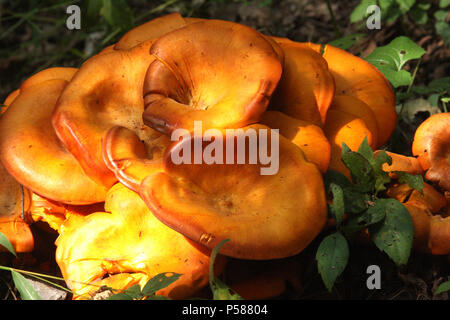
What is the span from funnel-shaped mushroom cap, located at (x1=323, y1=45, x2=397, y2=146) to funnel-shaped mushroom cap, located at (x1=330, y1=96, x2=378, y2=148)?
5.0 inches

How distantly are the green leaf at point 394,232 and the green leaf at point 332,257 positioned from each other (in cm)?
21

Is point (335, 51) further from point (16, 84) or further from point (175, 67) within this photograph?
point (16, 84)

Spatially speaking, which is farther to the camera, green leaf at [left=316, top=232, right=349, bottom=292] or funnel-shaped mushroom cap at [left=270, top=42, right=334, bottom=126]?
funnel-shaped mushroom cap at [left=270, top=42, right=334, bottom=126]

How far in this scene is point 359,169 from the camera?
8.93ft

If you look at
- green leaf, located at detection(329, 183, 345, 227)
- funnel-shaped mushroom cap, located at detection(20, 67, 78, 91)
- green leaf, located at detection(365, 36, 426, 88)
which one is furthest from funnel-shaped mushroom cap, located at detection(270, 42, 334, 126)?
funnel-shaped mushroom cap, located at detection(20, 67, 78, 91)

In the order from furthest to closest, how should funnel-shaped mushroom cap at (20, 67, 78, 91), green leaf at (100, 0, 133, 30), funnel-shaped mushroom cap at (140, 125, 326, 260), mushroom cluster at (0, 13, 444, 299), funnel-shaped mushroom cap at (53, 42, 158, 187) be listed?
green leaf at (100, 0, 133, 30) < funnel-shaped mushroom cap at (20, 67, 78, 91) < funnel-shaped mushroom cap at (53, 42, 158, 187) < mushroom cluster at (0, 13, 444, 299) < funnel-shaped mushroom cap at (140, 125, 326, 260)

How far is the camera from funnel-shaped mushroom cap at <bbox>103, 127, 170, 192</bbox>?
243cm

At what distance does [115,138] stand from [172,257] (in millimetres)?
718

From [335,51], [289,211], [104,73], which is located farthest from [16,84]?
[289,211]

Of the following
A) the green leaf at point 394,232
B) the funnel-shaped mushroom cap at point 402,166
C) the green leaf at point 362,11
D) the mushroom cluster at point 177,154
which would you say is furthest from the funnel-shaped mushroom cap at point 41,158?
Answer: the green leaf at point 362,11

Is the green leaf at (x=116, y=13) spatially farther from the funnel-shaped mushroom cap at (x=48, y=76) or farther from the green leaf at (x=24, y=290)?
the green leaf at (x=24, y=290)

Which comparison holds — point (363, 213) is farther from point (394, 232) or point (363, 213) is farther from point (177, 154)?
point (177, 154)

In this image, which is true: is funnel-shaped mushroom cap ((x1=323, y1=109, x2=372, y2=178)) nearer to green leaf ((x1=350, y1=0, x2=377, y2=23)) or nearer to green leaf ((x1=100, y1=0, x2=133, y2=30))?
green leaf ((x1=350, y1=0, x2=377, y2=23))

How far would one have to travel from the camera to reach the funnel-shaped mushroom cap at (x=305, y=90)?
2.91 meters
